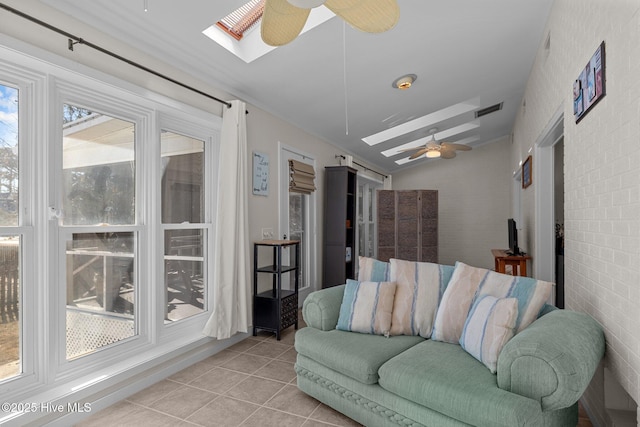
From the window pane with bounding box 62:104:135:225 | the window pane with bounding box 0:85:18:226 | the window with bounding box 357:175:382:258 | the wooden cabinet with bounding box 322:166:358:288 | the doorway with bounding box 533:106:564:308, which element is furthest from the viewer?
the window with bounding box 357:175:382:258

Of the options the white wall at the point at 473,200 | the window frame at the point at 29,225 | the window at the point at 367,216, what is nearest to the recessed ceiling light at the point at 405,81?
the window frame at the point at 29,225

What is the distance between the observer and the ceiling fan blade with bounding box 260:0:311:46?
1.70m

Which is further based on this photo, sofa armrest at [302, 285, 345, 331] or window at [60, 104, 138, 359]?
sofa armrest at [302, 285, 345, 331]

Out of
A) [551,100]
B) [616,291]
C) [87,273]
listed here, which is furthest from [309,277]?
[616,291]

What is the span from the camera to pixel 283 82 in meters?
3.39

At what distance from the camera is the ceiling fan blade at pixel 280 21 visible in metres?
1.70

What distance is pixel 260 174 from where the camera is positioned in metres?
3.78

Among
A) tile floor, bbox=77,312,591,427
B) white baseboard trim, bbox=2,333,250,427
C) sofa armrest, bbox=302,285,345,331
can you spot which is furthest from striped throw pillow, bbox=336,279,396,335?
white baseboard trim, bbox=2,333,250,427

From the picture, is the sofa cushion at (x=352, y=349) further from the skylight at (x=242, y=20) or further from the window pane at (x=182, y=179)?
the skylight at (x=242, y=20)

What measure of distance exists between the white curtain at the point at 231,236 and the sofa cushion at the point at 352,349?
94cm

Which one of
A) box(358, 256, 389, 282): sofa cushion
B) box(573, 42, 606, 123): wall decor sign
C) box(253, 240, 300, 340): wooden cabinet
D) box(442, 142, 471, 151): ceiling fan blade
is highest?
box(442, 142, 471, 151): ceiling fan blade

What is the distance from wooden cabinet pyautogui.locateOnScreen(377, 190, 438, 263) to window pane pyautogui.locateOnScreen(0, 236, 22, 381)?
18.9 feet

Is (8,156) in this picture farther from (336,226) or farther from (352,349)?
(336,226)

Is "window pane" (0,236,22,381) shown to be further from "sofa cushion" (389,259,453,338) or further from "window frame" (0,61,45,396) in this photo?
"sofa cushion" (389,259,453,338)
